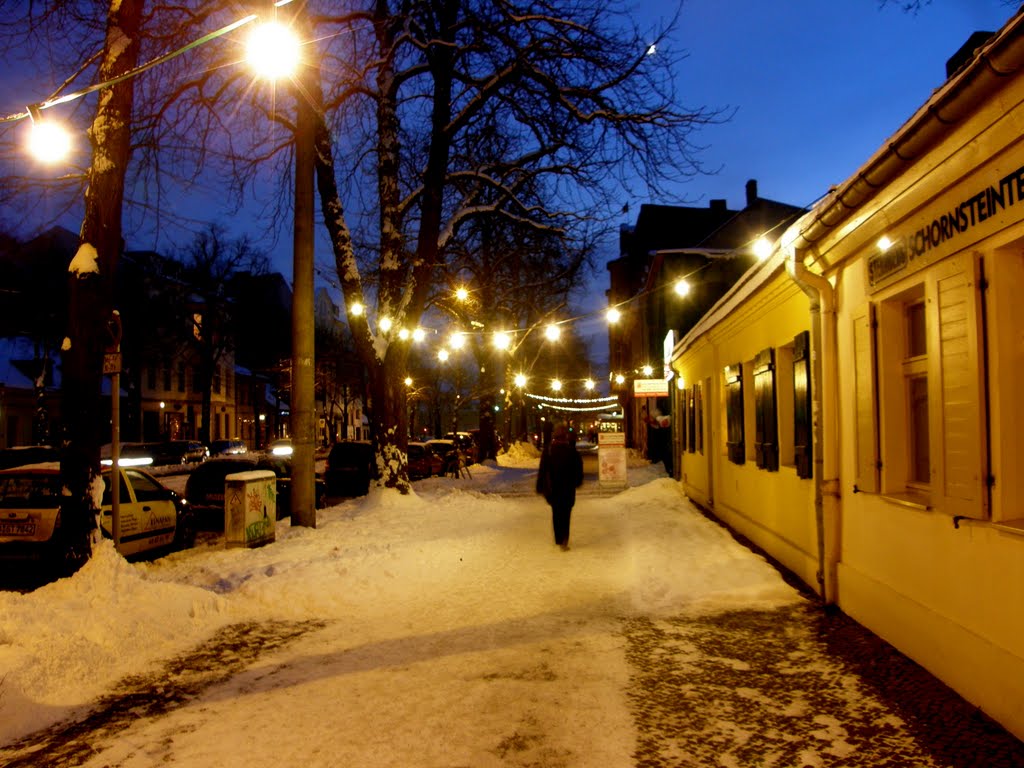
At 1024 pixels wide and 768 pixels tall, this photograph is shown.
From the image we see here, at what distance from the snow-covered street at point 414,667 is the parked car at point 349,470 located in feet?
42.1

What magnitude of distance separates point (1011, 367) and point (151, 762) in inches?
199

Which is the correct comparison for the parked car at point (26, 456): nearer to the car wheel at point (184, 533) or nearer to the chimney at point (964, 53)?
the car wheel at point (184, 533)

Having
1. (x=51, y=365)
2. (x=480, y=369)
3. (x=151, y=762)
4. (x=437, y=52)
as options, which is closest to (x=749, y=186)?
(x=480, y=369)

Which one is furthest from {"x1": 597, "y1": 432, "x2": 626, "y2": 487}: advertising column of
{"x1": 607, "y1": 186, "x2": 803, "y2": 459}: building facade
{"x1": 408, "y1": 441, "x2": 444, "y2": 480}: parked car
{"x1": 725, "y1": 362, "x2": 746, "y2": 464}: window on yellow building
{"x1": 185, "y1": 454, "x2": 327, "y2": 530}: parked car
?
{"x1": 408, "y1": 441, "x2": 444, "y2": 480}: parked car

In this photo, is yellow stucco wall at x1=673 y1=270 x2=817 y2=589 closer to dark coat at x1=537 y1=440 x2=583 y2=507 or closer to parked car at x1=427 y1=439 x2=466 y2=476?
dark coat at x1=537 y1=440 x2=583 y2=507

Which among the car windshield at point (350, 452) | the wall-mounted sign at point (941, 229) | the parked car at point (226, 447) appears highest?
the wall-mounted sign at point (941, 229)

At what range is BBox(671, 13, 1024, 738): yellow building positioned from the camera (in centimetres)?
450

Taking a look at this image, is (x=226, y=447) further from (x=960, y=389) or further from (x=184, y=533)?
(x=960, y=389)

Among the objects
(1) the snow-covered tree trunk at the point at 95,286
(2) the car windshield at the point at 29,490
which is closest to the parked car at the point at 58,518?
(2) the car windshield at the point at 29,490

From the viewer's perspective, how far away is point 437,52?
54.0 ft

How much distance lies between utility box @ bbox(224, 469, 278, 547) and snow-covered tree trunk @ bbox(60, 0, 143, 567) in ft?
8.63

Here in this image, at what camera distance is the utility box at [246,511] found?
10695mm

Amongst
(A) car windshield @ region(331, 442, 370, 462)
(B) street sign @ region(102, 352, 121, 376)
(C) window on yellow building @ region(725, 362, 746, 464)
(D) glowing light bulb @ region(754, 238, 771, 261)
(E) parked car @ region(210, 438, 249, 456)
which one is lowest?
(E) parked car @ region(210, 438, 249, 456)

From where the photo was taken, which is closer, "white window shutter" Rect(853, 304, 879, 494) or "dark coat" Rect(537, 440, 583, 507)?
"white window shutter" Rect(853, 304, 879, 494)
